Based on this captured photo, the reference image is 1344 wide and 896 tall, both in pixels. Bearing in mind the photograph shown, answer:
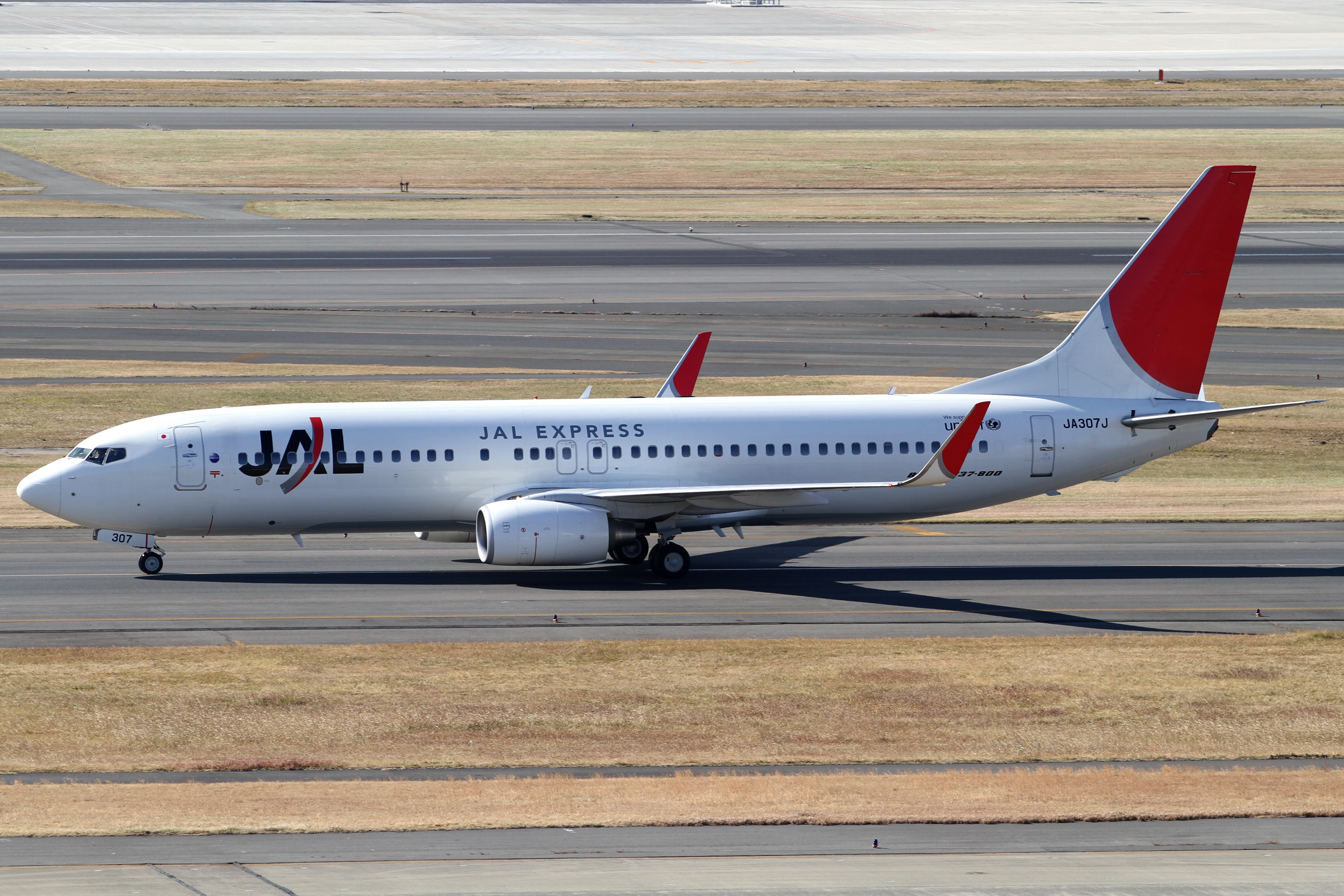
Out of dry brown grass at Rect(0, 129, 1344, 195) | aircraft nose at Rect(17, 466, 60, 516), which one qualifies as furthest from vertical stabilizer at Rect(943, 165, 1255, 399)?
dry brown grass at Rect(0, 129, 1344, 195)

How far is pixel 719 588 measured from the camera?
39188 millimetres

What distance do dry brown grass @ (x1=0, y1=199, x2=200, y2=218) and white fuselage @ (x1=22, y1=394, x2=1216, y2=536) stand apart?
60243mm

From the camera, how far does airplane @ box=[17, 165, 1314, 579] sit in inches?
1513

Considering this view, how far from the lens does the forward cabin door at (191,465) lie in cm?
3841

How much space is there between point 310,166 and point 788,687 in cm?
8779

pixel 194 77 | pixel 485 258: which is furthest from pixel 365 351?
pixel 194 77

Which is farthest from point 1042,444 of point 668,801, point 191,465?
point 668,801

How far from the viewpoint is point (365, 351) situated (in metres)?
66.5

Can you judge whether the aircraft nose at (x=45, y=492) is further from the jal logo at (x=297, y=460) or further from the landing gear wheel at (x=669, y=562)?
the landing gear wheel at (x=669, y=562)

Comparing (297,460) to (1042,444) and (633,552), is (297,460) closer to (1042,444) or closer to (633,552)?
(633,552)

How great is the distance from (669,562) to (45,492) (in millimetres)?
14502

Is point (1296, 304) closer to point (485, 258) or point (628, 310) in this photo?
point (628, 310)

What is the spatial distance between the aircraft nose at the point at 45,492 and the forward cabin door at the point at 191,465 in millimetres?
2765

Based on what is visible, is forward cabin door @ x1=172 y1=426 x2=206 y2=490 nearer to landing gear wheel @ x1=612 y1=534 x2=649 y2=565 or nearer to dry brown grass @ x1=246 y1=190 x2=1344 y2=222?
landing gear wheel @ x1=612 y1=534 x2=649 y2=565
